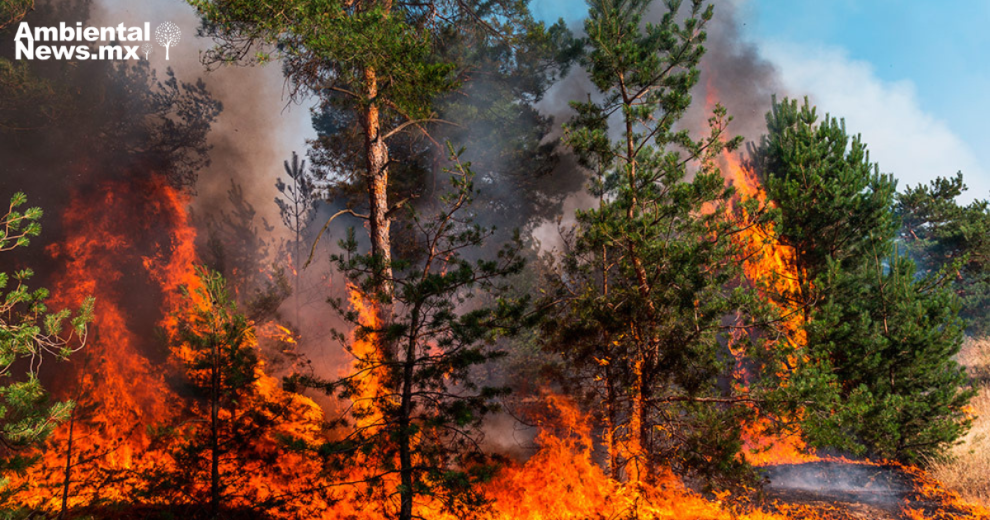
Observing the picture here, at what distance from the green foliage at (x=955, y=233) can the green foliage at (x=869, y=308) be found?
728cm

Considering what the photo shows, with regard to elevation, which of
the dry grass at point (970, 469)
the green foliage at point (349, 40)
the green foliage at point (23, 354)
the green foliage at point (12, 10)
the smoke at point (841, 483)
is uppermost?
the green foliage at point (12, 10)

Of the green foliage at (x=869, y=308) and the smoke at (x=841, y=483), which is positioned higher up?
the green foliage at (x=869, y=308)

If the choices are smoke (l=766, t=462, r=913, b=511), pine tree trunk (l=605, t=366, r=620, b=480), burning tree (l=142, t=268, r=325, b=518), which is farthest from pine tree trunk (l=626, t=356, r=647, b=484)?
burning tree (l=142, t=268, r=325, b=518)

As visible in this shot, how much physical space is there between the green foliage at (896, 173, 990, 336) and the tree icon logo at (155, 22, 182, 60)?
25.9 meters

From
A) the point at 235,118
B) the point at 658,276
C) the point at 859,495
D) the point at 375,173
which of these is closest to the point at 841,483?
the point at 859,495

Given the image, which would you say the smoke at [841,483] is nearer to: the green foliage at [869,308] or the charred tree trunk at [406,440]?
the green foliage at [869,308]

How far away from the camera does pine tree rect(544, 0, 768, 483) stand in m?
7.86

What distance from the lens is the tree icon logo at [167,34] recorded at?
16.8 m

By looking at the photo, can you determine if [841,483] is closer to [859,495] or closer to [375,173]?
[859,495]

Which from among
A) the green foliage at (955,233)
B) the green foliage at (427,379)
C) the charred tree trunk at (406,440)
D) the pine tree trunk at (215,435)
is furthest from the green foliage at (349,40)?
the green foliage at (955,233)

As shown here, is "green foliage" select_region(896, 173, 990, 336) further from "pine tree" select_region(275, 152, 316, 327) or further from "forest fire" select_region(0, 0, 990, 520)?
"pine tree" select_region(275, 152, 316, 327)

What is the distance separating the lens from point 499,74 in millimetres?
16984

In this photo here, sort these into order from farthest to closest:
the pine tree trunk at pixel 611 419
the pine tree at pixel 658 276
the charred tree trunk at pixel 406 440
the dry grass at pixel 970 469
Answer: the dry grass at pixel 970 469 < the pine tree trunk at pixel 611 419 < the pine tree at pixel 658 276 < the charred tree trunk at pixel 406 440

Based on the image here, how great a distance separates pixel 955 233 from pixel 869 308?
12859mm
